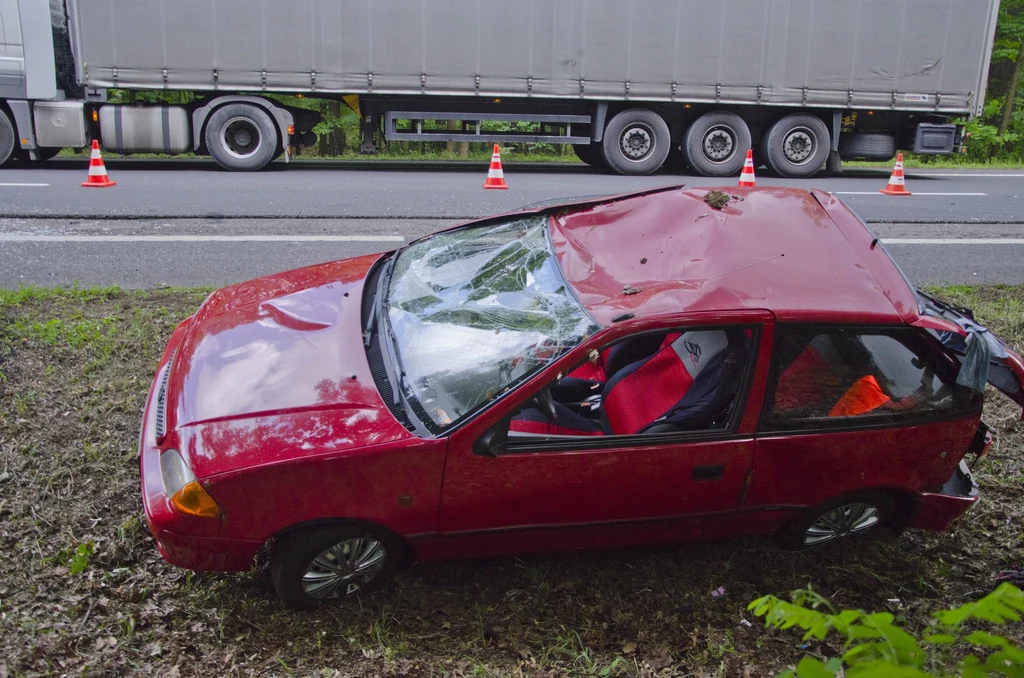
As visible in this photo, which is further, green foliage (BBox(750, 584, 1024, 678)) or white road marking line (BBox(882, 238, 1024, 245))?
white road marking line (BBox(882, 238, 1024, 245))

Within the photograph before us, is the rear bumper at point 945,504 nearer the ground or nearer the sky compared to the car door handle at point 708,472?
nearer the ground

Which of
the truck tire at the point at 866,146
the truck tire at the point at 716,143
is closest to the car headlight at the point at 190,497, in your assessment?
the truck tire at the point at 716,143

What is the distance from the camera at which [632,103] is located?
1561 centimetres

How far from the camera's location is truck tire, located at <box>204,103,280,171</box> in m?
14.2

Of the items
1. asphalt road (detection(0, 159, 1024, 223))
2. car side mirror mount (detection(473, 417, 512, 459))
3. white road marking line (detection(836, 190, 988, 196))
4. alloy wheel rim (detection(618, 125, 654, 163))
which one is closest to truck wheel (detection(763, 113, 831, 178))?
asphalt road (detection(0, 159, 1024, 223))

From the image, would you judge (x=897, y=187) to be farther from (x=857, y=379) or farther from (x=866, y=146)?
(x=857, y=379)

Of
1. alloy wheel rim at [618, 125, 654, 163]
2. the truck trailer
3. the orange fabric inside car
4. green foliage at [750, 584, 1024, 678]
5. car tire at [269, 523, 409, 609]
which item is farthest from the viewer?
alloy wheel rim at [618, 125, 654, 163]

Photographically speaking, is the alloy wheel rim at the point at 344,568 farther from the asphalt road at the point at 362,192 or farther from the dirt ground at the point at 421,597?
the asphalt road at the point at 362,192

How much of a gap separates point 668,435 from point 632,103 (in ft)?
42.8

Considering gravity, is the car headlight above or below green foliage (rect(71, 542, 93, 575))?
above

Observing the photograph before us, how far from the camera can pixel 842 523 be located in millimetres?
3920

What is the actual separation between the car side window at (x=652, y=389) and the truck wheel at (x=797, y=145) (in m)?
12.6

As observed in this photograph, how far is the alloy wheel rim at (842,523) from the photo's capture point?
3857mm

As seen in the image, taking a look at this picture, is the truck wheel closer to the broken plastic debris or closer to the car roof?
the car roof
